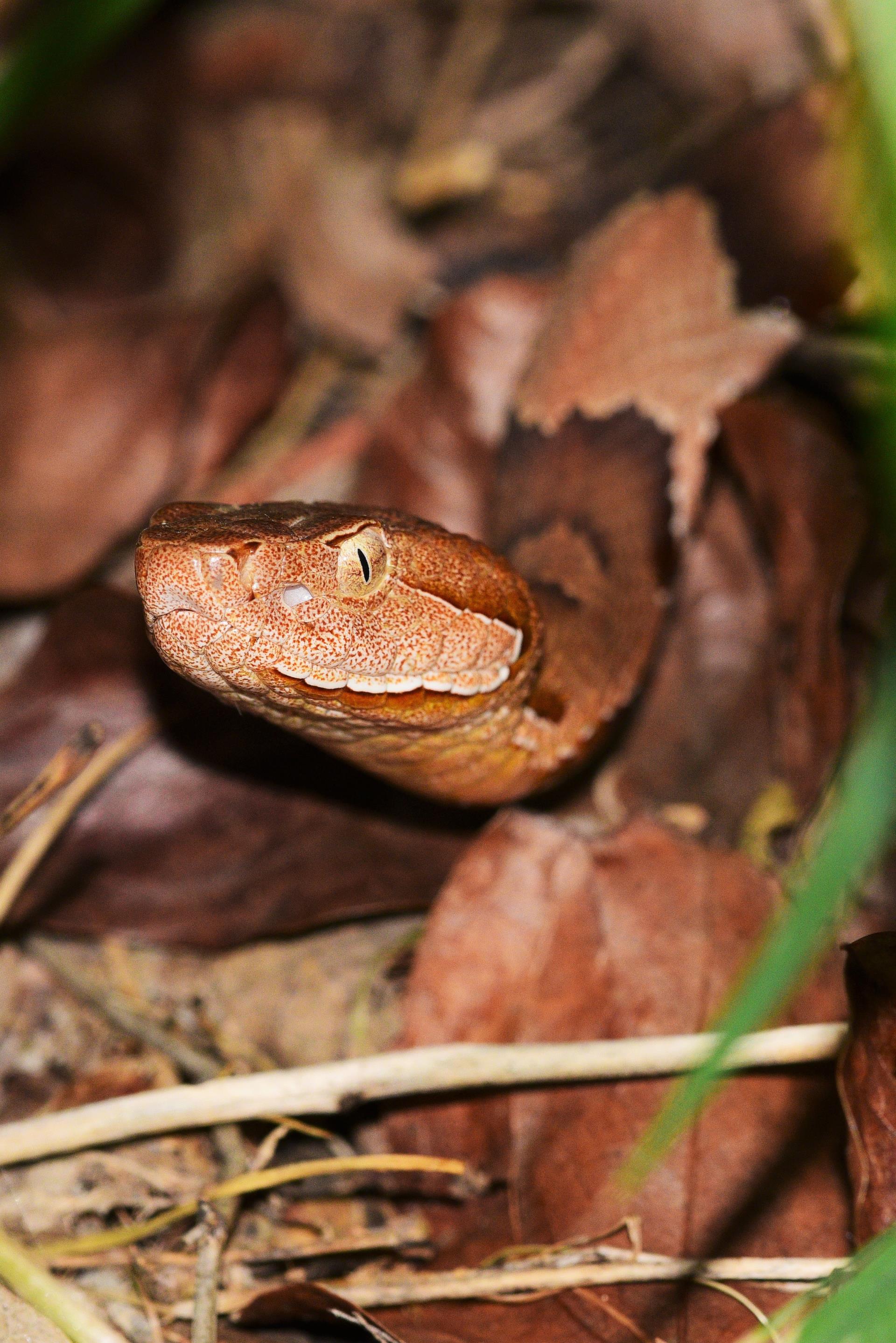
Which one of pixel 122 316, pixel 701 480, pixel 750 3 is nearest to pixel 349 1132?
pixel 701 480

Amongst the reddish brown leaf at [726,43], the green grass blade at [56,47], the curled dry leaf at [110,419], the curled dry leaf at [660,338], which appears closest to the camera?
the green grass blade at [56,47]

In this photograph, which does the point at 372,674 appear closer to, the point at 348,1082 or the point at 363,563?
the point at 363,563

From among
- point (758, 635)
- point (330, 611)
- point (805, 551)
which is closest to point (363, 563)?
point (330, 611)

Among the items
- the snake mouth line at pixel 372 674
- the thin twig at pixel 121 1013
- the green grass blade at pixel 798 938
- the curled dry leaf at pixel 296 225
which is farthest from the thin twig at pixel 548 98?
the green grass blade at pixel 798 938

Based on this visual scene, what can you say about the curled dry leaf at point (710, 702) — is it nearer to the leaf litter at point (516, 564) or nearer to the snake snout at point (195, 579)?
the leaf litter at point (516, 564)

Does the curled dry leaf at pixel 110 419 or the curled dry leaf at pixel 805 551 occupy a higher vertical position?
the curled dry leaf at pixel 110 419

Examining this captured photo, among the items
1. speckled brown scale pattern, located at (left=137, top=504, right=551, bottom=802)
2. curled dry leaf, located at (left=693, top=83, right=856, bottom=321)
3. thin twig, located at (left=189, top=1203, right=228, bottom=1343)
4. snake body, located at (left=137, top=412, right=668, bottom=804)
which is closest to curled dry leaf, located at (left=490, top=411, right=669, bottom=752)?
snake body, located at (left=137, top=412, right=668, bottom=804)

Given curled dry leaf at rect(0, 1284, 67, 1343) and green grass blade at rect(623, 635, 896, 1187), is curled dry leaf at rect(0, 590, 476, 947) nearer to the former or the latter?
curled dry leaf at rect(0, 1284, 67, 1343)
